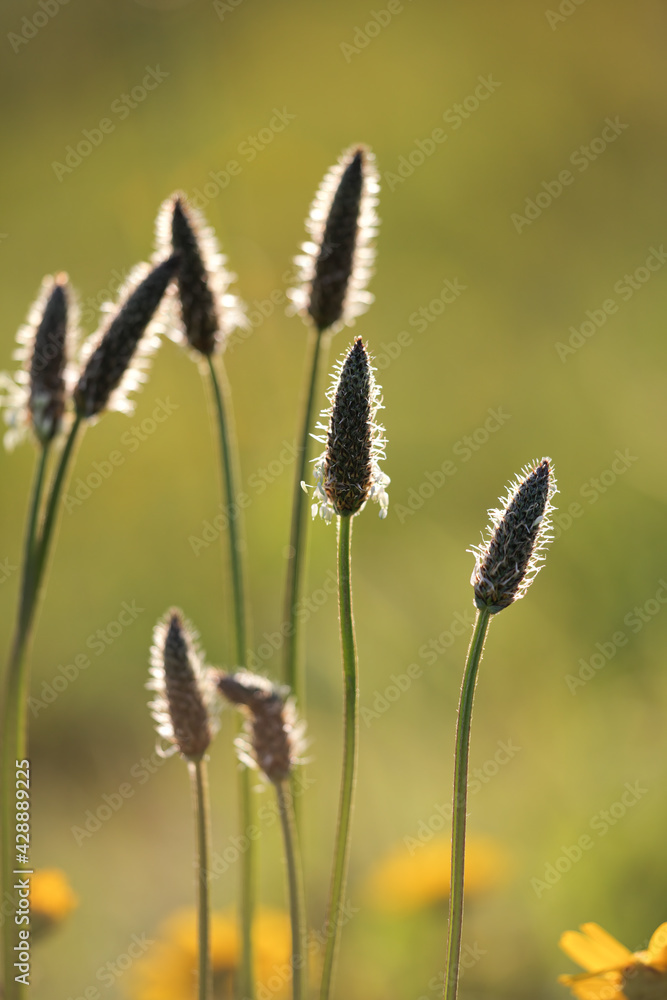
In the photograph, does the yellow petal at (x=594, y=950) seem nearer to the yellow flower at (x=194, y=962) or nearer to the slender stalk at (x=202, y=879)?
the slender stalk at (x=202, y=879)

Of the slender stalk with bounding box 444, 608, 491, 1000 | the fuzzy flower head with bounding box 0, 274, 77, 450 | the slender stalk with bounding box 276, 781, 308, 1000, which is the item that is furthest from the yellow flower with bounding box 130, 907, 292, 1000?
the fuzzy flower head with bounding box 0, 274, 77, 450

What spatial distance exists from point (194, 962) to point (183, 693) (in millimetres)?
1485

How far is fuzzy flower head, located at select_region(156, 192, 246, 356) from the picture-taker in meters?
1.83

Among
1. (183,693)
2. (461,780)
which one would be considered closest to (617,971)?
(461,780)

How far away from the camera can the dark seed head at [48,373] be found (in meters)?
1.72

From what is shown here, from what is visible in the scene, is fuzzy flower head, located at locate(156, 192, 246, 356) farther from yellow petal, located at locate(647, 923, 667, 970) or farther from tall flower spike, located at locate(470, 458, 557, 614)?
yellow petal, located at locate(647, 923, 667, 970)

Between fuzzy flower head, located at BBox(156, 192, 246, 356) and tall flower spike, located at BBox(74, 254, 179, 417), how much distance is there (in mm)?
176

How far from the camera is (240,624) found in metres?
1.87

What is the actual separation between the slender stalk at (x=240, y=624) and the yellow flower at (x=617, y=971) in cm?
68

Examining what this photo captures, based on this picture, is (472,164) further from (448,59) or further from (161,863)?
(161,863)

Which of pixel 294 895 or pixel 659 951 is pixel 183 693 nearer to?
pixel 294 895

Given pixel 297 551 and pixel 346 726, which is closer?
pixel 346 726

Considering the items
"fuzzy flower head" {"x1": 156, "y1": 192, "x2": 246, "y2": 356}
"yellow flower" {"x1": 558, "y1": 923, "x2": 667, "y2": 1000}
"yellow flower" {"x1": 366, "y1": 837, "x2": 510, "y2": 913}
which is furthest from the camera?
"yellow flower" {"x1": 366, "y1": 837, "x2": 510, "y2": 913}

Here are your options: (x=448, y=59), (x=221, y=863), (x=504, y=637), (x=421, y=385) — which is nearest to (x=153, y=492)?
(x=421, y=385)
